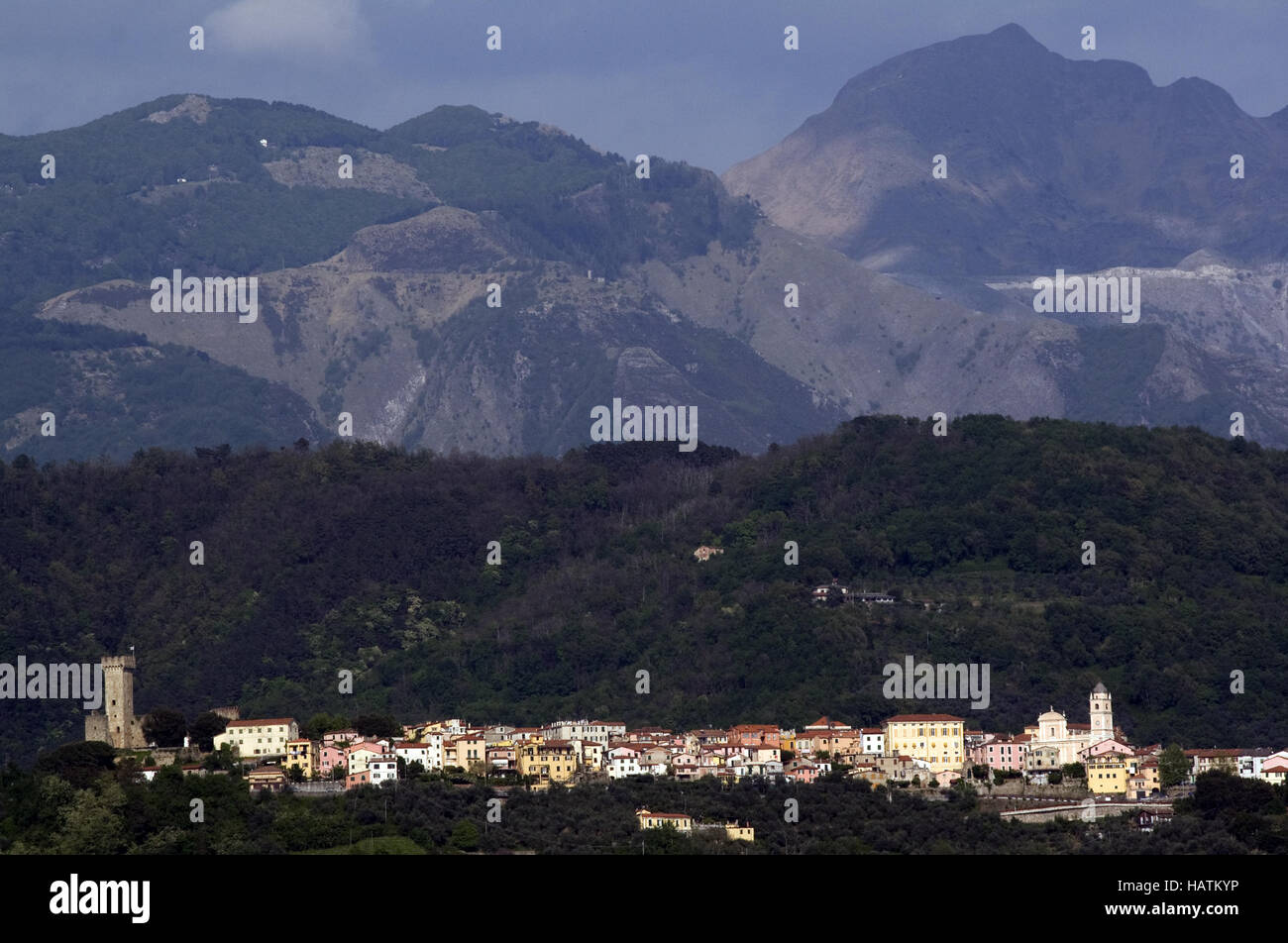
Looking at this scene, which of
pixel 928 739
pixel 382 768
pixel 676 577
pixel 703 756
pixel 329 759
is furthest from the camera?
pixel 676 577

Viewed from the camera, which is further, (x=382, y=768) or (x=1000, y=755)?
(x=1000, y=755)

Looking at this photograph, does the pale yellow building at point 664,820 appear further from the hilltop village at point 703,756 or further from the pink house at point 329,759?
the pink house at point 329,759

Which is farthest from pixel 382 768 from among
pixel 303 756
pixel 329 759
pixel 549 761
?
pixel 549 761

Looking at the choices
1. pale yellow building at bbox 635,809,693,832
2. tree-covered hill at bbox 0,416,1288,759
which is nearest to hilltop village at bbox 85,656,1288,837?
pale yellow building at bbox 635,809,693,832

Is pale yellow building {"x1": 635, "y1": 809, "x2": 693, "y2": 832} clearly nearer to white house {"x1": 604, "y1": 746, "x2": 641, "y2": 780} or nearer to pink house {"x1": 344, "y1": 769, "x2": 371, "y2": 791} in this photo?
pink house {"x1": 344, "y1": 769, "x2": 371, "y2": 791}

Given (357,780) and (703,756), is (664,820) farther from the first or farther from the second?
(703,756)

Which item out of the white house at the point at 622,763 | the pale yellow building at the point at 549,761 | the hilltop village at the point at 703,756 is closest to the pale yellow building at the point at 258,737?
the hilltop village at the point at 703,756
